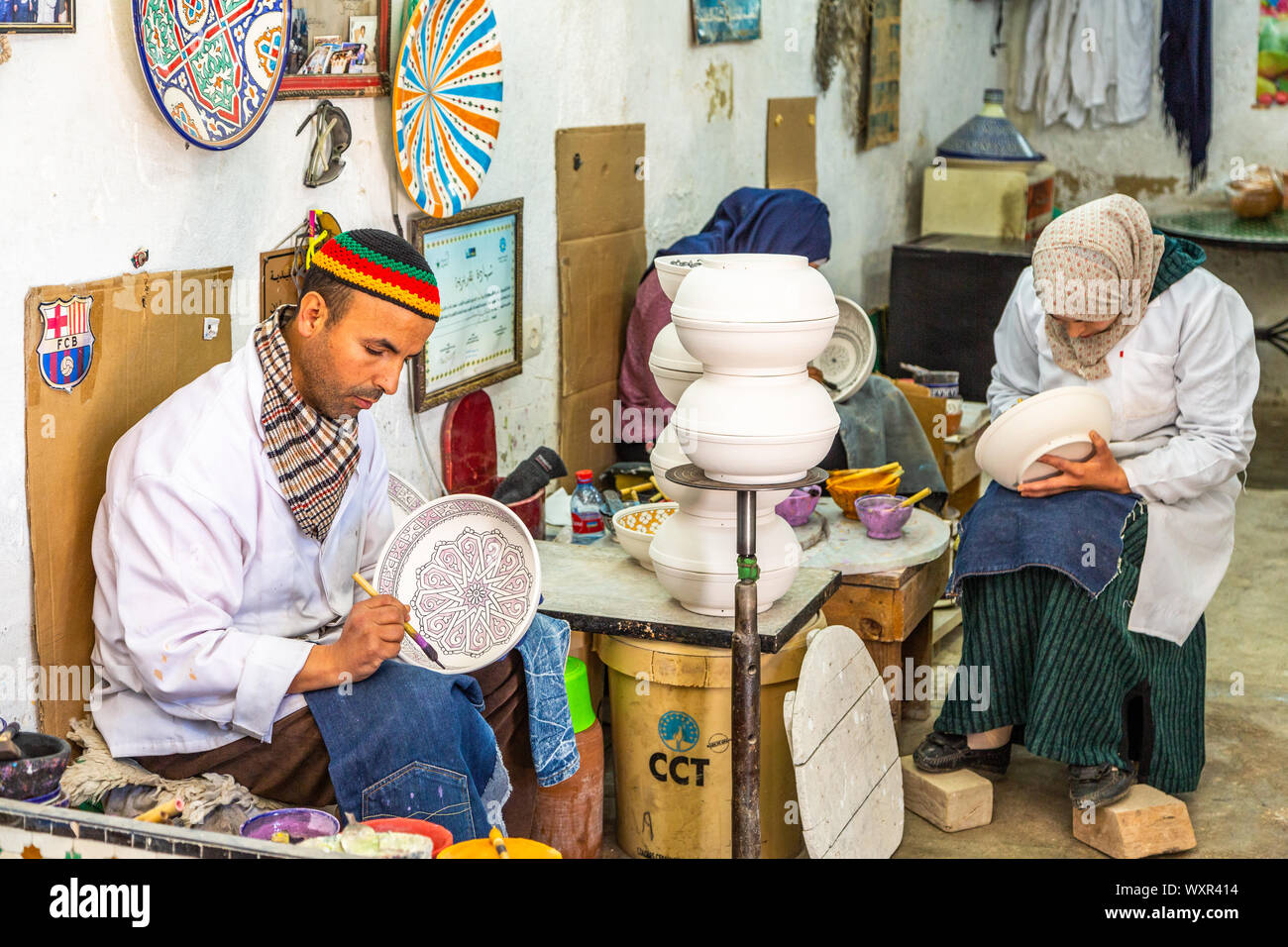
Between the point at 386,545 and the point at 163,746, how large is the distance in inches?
22.2

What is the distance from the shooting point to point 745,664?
2703 mm

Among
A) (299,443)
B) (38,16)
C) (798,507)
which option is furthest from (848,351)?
(38,16)

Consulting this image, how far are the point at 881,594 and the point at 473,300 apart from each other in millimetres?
1298

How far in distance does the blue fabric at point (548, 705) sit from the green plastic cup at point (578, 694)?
183 millimetres

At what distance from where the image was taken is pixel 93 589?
246 cm

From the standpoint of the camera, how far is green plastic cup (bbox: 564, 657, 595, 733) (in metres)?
3.03

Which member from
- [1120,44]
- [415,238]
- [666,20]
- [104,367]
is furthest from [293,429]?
[1120,44]

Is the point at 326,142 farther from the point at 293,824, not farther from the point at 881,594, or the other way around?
the point at 881,594

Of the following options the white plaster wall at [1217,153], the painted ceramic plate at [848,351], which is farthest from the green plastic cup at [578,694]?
the white plaster wall at [1217,153]

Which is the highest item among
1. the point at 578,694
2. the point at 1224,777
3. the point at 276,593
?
the point at 276,593

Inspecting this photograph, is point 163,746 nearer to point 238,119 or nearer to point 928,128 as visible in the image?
point 238,119

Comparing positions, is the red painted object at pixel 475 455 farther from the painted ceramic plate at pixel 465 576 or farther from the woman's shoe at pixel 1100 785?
the woman's shoe at pixel 1100 785
